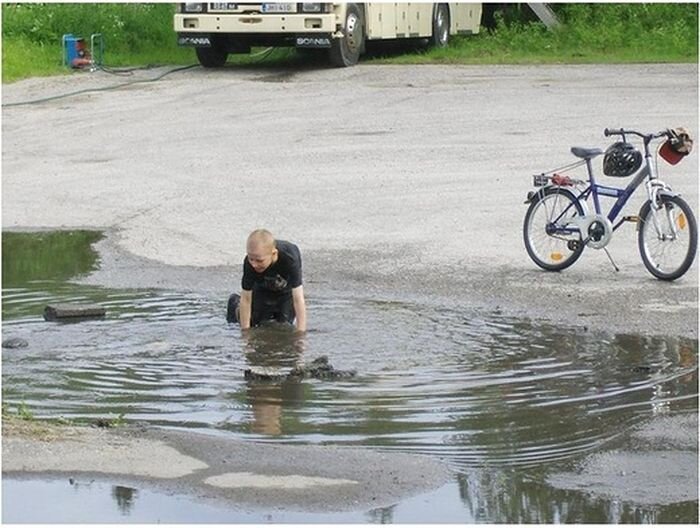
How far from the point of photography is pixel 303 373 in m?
11.1

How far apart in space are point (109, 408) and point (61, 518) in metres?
2.62

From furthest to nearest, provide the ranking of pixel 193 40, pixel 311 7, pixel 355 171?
pixel 193 40, pixel 311 7, pixel 355 171

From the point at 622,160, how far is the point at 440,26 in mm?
20420

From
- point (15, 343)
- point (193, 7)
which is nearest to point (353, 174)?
point (15, 343)

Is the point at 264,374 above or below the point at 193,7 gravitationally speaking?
below

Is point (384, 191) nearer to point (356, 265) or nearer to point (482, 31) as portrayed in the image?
point (356, 265)

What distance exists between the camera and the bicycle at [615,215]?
14547 mm

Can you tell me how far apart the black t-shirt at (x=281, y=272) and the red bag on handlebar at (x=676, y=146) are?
3984 millimetres

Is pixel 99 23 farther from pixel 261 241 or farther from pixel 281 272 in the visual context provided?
pixel 261 241

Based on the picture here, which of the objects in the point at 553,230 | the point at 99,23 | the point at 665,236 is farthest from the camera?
the point at 99,23

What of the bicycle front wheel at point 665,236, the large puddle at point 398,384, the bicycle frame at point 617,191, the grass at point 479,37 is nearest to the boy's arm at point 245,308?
the large puddle at point 398,384

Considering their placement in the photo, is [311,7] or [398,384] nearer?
[398,384]

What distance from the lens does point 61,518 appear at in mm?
7570

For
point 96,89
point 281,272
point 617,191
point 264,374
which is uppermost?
point 617,191
